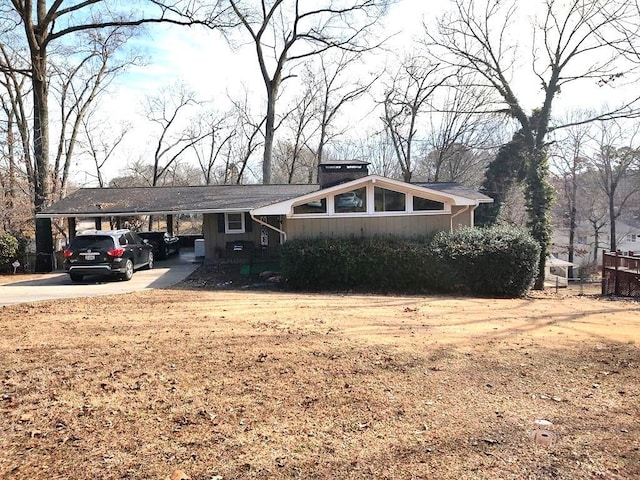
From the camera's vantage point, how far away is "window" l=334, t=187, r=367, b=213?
1570 cm

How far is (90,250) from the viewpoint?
13.6m

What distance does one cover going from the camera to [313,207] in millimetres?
15672

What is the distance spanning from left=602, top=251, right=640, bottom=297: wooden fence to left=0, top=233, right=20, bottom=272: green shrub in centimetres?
2347

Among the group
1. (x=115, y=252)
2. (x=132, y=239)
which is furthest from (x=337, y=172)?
(x=115, y=252)

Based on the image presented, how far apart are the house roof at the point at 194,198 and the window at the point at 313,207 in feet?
1.26

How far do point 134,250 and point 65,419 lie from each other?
40.3ft

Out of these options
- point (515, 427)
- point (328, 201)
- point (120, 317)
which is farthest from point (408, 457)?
point (328, 201)

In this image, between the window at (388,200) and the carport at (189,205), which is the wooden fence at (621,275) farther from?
the carport at (189,205)

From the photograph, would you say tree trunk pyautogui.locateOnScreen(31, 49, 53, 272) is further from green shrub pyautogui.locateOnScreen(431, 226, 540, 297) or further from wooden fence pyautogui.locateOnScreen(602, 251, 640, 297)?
wooden fence pyautogui.locateOnScreen(602, 251, 640, 297)

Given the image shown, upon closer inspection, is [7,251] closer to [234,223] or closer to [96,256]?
[96,256]

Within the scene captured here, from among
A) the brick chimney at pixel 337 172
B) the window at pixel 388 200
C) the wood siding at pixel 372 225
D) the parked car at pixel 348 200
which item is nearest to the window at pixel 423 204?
the wood siding at pixel 372 225

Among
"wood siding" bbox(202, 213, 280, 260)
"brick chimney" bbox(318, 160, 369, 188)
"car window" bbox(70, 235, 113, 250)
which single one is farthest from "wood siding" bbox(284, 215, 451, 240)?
"car window" bbox(70, 235, 113, 250)

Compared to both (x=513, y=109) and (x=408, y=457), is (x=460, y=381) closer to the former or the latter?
(x=408, y=457)

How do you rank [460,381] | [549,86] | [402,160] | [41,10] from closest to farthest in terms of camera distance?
[460,381], [41,10], [549,86], [402,160]
